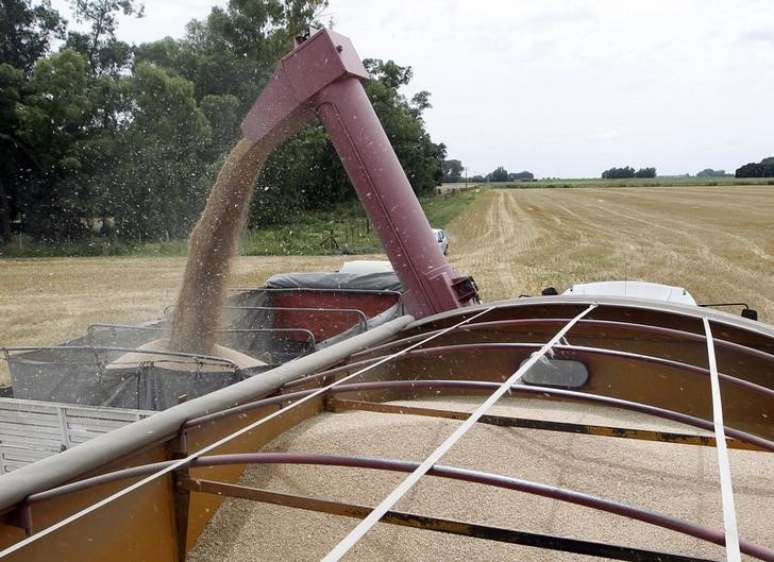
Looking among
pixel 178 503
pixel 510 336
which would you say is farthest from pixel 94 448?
pixel 510 336

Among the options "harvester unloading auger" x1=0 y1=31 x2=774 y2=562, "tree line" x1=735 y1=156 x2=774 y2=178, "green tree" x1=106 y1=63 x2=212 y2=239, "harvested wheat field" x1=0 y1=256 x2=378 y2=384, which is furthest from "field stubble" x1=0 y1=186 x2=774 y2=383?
"tree line" x1=735 y1=156 x2=774 y2=178

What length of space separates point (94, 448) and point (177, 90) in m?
23.0

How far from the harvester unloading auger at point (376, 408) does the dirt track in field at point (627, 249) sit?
23.1 ft

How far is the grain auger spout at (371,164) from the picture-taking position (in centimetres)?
514

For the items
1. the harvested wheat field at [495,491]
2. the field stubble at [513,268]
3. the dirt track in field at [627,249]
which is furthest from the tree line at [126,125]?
the harvested wheat field at [495,491]

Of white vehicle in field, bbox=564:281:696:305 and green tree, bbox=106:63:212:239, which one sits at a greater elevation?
green tree, bbox=106:63:212:239

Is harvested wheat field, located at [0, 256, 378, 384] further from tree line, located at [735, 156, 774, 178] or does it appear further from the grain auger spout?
tree line, located at [735, 156, 774, 178]

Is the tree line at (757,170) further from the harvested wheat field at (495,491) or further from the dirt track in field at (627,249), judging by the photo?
the harvested wheat field at (495,491)

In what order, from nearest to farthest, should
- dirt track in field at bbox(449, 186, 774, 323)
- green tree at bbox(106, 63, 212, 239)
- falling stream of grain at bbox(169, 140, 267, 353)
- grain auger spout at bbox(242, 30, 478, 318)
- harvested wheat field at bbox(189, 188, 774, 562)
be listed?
Answer: harvested wheat field at bbox(189, 188, 774, 562) → grain auger spout at bbox(242, 30, 478, 318) → falling stream of grain at bbox(169, 140, 267, 353) → dirt track in field at bbox(449, 186, 774, 323) → green tree at bbox(106, 63, 212, 239)

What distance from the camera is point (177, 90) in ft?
75.7

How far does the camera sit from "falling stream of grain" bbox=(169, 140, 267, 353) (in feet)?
18.3

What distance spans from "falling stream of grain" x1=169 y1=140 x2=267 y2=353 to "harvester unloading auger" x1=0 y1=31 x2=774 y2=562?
0.7 inches

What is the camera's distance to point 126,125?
82.3 feet

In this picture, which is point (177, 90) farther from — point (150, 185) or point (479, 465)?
point (479, 465)
